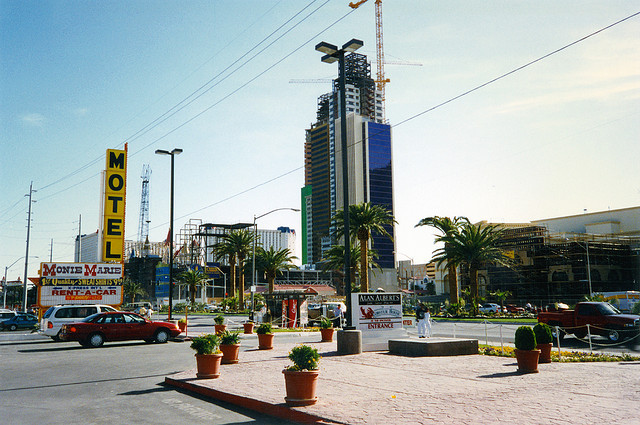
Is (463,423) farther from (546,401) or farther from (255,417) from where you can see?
(255,417)

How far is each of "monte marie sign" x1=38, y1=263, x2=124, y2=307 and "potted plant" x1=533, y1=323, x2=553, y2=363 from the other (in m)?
31.4

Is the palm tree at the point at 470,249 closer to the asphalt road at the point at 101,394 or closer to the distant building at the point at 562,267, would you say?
the distant building at the point at 562,267

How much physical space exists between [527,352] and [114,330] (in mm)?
19349

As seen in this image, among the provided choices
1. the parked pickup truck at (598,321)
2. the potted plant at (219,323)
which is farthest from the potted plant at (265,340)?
the parked pickup truck at (598,321)

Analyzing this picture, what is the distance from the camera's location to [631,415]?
→ 27.6 feet

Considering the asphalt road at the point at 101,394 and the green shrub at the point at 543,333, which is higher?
the green shrub at the point at 543,333

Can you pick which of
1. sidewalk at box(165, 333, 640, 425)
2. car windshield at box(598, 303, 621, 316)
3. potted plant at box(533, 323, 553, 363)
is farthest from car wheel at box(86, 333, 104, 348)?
car windshield at box(598, 303, 621, 316)

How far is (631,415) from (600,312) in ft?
58.2

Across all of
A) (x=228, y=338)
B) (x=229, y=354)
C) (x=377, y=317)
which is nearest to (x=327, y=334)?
(x=377, y=317)

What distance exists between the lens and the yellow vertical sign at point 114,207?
42562 mm

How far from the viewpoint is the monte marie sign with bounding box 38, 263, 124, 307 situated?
1436 inches

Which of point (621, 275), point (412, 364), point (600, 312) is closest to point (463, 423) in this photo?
point (412, 364)

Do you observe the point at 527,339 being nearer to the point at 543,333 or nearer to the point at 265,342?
the point at 543,333

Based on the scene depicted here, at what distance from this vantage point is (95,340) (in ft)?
81.1
